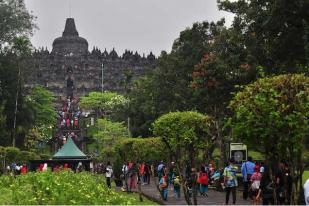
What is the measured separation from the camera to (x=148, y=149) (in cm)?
2514

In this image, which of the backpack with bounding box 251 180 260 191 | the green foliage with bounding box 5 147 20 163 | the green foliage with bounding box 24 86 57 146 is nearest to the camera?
the backpack with bounding box 251 180 260 191

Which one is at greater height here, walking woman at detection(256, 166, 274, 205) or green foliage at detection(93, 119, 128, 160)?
green foliage at detection(93, 119, 128, 160)

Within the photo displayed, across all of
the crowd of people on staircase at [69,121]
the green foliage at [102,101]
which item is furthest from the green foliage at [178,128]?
the green foliage at [102,101]

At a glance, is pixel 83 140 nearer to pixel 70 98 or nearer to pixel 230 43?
pixel 70 98

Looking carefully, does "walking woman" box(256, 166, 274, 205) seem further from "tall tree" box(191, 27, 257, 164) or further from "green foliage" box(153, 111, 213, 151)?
"tall tree" box(191, 27, 257, 164)

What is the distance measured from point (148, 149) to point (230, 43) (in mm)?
5706

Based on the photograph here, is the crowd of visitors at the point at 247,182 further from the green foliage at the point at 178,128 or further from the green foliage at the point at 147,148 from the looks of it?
the green foliage at the point at 178,128

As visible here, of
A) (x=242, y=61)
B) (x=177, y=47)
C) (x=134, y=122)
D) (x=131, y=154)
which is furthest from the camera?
(x=134, y=122)

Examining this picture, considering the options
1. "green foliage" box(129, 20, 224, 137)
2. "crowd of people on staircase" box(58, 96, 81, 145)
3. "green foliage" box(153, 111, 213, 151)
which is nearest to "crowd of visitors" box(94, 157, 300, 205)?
"green foliage" box(153, 111, 213, 151)

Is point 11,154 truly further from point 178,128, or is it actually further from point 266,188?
point 266,188

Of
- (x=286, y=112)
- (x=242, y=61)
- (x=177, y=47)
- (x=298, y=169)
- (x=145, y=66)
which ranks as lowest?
(x=298, y=169)

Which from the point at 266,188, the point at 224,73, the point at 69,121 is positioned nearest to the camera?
the point at 266,188

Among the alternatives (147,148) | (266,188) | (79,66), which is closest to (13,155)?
(147,148)

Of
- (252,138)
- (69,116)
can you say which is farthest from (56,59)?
(252,138)
